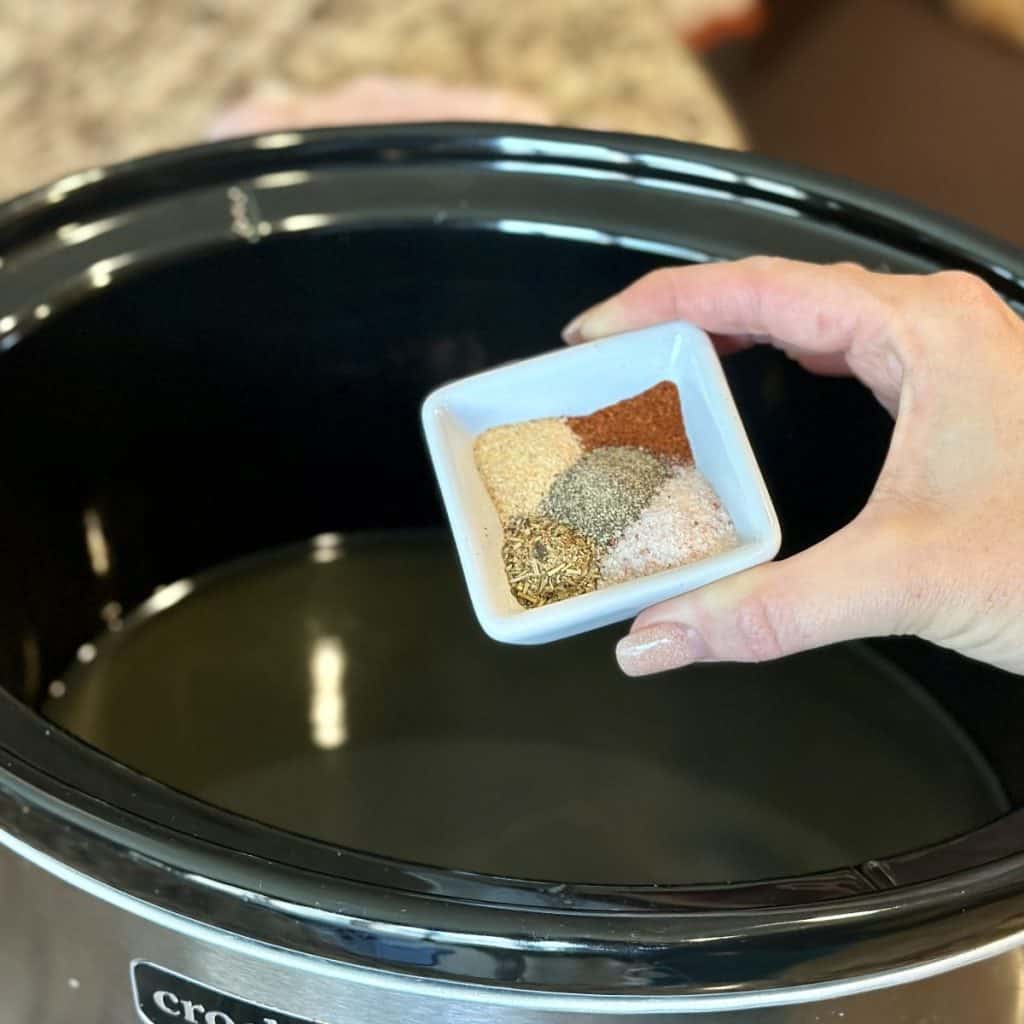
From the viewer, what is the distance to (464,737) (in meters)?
0.63

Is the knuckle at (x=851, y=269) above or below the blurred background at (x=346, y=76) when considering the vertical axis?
below

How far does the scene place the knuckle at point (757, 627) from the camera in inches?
17.3

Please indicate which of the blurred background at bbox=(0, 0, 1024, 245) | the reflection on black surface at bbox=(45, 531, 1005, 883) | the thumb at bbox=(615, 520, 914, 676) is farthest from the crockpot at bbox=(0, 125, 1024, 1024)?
the blurred background at bbox=(0, 0, 1024, 245)

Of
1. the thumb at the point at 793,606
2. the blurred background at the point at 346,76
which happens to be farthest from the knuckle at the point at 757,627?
the blurred background at the point at 346,76

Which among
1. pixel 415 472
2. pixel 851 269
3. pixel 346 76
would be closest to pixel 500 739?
pixel 415 472

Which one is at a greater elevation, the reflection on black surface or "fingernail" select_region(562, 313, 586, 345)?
"fingernail" select_region(562, 313, 586, 345)

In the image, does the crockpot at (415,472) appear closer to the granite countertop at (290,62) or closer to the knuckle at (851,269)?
the knuckle at (851,269)

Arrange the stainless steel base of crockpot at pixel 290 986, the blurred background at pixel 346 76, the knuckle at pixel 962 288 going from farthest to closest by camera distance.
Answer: the blurred background at pixel 346 76 < the knuckle at pixel 962 288 < the stainless steel base of crockpot at pixel 290 986

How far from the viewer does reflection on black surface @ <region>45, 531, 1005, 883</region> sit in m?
0.58

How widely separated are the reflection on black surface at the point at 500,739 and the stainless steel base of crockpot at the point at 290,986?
0.50ft

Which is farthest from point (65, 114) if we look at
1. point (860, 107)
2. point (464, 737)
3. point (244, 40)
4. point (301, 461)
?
point (860, 107)

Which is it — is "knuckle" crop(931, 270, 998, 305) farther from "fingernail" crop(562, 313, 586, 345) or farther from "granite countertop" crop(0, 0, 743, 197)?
"granite countertop" crop(0, 0, 743, 197)

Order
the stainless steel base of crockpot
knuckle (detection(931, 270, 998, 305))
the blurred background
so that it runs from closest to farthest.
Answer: the stainless steel base of crockpot < knuckle (detection(931, 270, 998, 305)) < the blurred background

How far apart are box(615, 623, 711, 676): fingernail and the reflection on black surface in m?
0.15
